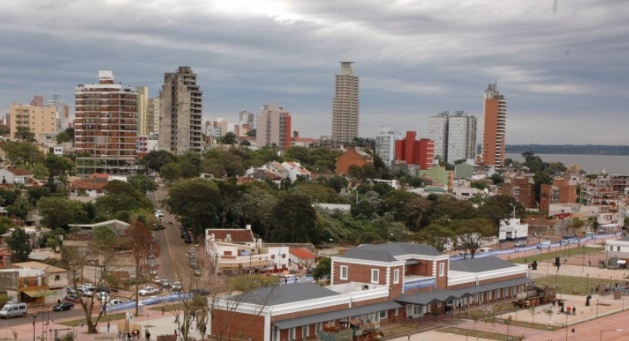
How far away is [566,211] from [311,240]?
4120 centimetres

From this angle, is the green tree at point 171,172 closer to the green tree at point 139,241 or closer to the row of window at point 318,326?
the green tree at point 139,241

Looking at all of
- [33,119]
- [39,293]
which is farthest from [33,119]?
[39,293]

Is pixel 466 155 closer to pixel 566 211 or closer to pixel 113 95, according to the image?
pixel 566 211

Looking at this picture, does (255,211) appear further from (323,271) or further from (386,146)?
(386,146)

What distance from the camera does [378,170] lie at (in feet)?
388

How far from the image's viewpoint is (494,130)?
180m

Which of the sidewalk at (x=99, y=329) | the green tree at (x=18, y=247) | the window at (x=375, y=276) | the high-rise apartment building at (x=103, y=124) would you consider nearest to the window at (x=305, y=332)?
the sidewalk at (x=99, y=329)

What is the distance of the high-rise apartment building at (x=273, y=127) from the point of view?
180 meters

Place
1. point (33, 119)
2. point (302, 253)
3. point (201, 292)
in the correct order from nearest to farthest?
point (201, 292) < point (302, 253) < point (33, 119)

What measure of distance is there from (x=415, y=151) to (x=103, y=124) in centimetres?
7466

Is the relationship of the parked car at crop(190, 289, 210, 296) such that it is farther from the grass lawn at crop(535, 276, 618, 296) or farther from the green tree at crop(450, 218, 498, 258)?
the green tree at crop(450, 218, 498, 258)

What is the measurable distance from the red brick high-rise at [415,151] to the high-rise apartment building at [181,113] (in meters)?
49.0

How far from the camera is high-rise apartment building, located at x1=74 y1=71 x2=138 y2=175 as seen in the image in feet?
303

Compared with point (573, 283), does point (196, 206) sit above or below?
above
